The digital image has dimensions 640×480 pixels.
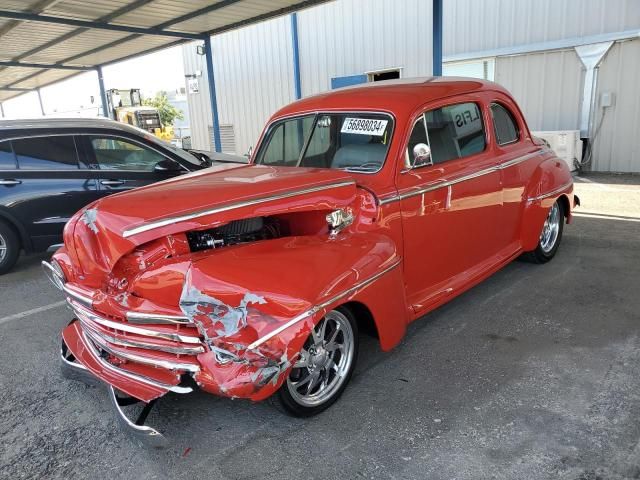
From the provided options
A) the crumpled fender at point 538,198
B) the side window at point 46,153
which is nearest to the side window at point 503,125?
the crumpled fender at point 538,198

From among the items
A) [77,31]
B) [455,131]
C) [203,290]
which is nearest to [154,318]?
[203,290]

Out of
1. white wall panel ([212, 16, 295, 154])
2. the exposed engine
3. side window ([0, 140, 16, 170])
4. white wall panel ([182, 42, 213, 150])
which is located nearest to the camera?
the exposed engine

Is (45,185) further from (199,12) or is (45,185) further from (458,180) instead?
(199,12)

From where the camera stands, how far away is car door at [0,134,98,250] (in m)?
5.82

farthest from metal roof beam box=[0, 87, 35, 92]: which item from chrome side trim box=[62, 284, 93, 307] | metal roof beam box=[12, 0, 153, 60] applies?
chrome side trim box=[62, 284, 93, 307]

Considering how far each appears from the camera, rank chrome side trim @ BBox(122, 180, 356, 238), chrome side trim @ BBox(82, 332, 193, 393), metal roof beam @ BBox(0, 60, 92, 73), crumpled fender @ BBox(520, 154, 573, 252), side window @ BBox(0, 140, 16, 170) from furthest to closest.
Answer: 1. metal roof beam @ BBox(0, 60, 92, 73)
2. side window @ BBox(0, 140, 16, 170)
3. crumpled fender @ BBox(520, 154, 573, 252)
4. chrome side trim @ BBox(122, 180, 356, 238)
5. chrome side trim @ BBox(82, 332, 193, 393)

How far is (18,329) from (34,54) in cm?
1275

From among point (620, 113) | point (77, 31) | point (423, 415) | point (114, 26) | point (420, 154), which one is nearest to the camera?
point (423, 415)

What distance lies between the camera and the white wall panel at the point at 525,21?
9.51 metres

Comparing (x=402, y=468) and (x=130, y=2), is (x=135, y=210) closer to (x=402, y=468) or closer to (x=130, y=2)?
(x=402, y=468)

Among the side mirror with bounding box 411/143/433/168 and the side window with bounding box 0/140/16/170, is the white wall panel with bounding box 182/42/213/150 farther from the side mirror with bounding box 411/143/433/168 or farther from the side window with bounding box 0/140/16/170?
the side mirror with bounding box 411/143/433/168

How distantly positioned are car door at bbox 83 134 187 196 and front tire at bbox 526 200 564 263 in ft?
14.4

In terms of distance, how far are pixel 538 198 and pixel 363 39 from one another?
9877 millimetres

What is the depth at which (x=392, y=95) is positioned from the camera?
3.80 m
